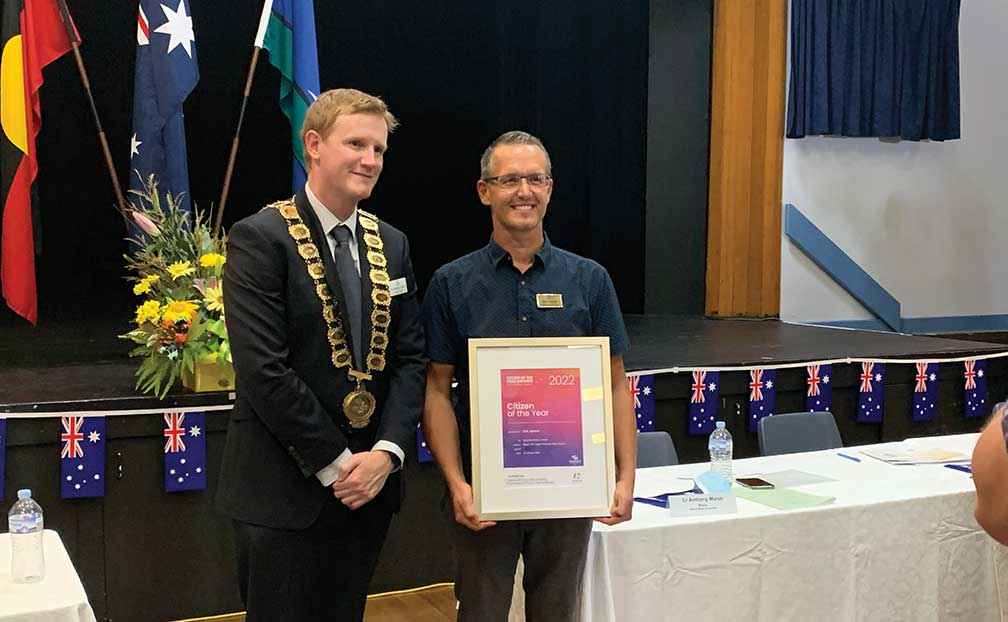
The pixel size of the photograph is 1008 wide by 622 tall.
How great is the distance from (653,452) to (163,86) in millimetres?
3015

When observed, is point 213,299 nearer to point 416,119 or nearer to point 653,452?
point 653,452

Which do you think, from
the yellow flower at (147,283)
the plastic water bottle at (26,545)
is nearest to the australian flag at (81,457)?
the yellow flower at (147,283)

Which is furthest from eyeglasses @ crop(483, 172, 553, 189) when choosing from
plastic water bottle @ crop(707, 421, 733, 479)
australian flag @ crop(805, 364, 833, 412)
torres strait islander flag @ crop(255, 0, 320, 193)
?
australian flag @ crop(805, 364, 833, 412)

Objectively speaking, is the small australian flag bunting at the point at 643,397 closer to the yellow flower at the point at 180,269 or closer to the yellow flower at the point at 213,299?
the yellow flower at the point at 213,299

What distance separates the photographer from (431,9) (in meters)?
7.06

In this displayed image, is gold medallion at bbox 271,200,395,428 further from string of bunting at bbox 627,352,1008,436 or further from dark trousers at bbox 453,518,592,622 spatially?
string of bunting at bbox 627,352,1008,436

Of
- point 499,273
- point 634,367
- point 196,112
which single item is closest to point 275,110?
point 196,112

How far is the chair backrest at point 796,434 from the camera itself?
140 inches

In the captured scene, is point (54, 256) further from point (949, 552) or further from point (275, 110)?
point (949, 552)

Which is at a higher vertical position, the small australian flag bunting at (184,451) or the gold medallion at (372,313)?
the gold medallion at (372,313)

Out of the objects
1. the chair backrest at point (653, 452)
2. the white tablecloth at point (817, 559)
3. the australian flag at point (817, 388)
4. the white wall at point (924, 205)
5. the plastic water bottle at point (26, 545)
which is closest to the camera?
the plastic water bottle at point (26, 545)

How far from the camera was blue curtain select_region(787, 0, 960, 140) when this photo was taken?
723 centimetres

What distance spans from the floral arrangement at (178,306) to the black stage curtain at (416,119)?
282 cm

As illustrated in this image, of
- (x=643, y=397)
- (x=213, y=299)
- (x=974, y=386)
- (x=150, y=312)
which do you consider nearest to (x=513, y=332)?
(x=213, y=299)
